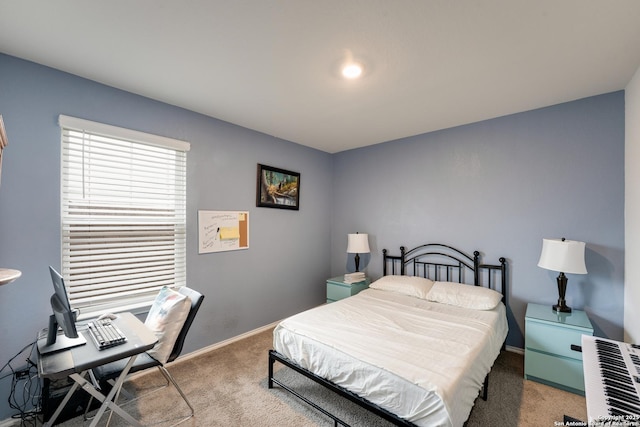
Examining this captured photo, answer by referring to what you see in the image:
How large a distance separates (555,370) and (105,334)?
3438 millimetres

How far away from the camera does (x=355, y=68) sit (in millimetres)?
2016

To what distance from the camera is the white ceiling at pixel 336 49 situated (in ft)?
4.83

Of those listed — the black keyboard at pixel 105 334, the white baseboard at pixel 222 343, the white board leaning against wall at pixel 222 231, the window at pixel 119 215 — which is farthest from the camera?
the white board leaning against wall at pixel 222 231

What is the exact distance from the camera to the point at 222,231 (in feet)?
10.0

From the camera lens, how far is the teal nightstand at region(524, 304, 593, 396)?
217 cm

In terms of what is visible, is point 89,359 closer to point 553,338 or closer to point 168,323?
point 168,323

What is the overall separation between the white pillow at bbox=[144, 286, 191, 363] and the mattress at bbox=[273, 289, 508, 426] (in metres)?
0.78

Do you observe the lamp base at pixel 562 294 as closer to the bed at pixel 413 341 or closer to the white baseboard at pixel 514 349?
the bed at pixel 413 341

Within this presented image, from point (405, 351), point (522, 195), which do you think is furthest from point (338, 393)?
point (522, 195)

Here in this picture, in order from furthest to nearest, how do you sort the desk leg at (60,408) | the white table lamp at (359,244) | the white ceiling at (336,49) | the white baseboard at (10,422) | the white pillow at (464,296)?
the white table lamp at (359,244), the white pillow at (464,296), the white baseboard at (10,422), the desk leg at (60,408), the white ceiling at (336,49)

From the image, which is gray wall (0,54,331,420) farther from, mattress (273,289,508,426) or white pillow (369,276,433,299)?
white pillow (369,276,433,299)

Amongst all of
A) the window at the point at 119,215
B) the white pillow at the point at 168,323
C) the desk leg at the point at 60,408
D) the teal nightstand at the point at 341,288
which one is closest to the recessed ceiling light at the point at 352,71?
the window at the point at 119,215

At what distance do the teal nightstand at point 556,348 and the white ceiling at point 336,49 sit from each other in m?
2.01

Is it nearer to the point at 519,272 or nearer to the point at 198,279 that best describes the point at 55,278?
the point at 198,279
